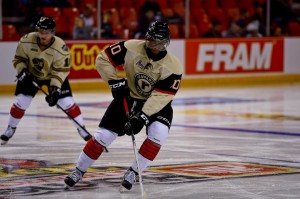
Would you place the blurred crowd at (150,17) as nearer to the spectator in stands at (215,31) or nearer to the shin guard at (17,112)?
the spectator in stands at (215,31)

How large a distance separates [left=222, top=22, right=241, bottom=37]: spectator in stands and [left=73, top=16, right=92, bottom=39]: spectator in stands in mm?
3606

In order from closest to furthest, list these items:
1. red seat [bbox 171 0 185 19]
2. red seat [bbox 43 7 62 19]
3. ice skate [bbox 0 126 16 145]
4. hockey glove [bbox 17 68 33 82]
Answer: hockey glove [bbox 17 68 33 82] → ice skate [bbox 0 126 16 145] → red seat [bbox 43 7 62 19] → red seat [bbox 171 0 185 19]

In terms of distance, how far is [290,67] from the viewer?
20.2 metres

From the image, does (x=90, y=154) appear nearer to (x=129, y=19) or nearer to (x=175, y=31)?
(x=129, y=19)

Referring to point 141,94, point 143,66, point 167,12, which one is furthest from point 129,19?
point 143,66

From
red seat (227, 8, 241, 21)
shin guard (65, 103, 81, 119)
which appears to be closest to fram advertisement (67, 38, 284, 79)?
red seat (227, 8, 241, 21)

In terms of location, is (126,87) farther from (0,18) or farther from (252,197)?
(0,18)

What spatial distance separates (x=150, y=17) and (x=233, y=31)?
237 cm

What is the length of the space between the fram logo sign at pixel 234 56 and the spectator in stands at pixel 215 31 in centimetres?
25

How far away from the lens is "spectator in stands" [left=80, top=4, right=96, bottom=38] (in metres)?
17.1

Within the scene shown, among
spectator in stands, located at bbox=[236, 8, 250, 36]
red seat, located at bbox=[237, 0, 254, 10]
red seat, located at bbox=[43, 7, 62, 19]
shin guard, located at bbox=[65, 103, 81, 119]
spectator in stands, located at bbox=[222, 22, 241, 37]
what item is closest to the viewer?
shin guard, located at bbox=[65, 103, 81, 119]

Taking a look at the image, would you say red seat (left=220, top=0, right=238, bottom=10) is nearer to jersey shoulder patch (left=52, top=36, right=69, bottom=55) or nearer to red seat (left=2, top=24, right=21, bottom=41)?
red seat (left=2, top=24, right=21, bottom=41)

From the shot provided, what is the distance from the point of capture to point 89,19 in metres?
17.2

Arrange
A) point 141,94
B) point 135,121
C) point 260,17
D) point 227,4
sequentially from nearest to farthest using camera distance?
Answer: point 135,121, point 141,94, point 227,4, point 260,17
